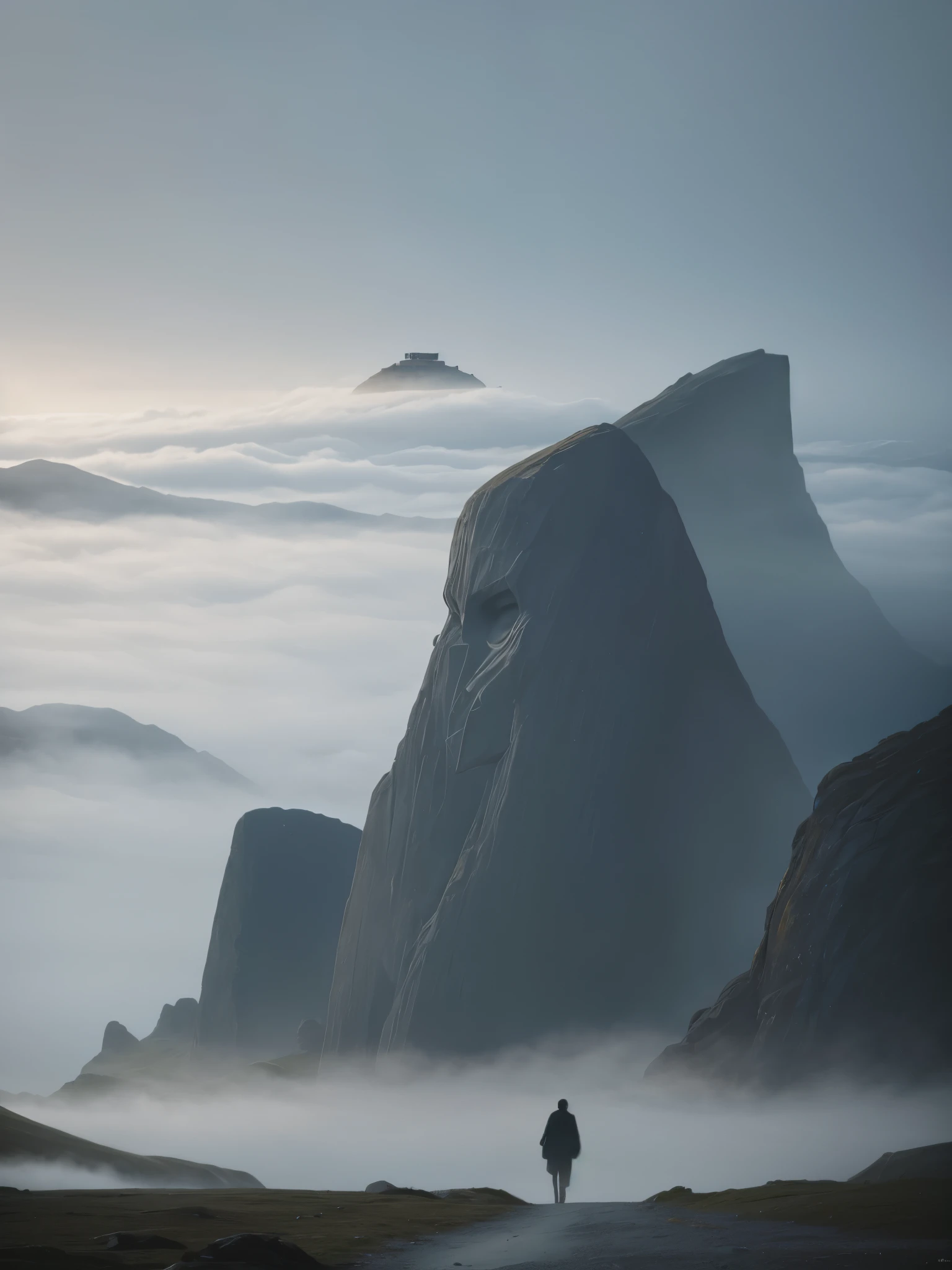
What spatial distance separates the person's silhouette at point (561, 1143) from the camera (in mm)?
21797

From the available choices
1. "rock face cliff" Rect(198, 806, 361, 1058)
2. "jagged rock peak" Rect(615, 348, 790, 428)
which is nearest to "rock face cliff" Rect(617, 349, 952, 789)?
"jagged rock peak" Rect(615, 348, 790, 428)

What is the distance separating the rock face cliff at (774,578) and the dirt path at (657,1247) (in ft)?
222

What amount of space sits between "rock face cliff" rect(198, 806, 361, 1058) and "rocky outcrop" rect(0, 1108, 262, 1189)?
5293cm

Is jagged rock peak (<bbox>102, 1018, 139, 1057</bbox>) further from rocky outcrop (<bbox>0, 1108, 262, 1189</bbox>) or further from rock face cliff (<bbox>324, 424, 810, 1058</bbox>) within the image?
rocky outcrop (<bbox>0, 1108, 262, 1189</bbox>)

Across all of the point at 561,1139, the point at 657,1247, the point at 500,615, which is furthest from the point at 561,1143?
the point at 500,615

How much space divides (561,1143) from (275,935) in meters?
75.9

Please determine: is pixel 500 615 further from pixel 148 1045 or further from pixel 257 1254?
pixel 148 1045

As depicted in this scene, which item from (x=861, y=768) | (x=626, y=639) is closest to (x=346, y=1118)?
(x=626, y=639)

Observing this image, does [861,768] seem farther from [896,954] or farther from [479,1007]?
[479,1007]

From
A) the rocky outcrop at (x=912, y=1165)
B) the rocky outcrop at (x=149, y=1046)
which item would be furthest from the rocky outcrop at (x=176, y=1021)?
the rocky outcrop at (x=912, y=1165)

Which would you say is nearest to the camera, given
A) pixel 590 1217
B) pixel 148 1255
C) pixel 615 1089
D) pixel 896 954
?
pixel 148 1255

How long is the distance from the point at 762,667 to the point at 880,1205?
70.2 metres

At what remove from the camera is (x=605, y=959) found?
1734 inches

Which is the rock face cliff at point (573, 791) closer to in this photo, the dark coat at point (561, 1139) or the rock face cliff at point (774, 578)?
the dark coat at point (561, 1139)
